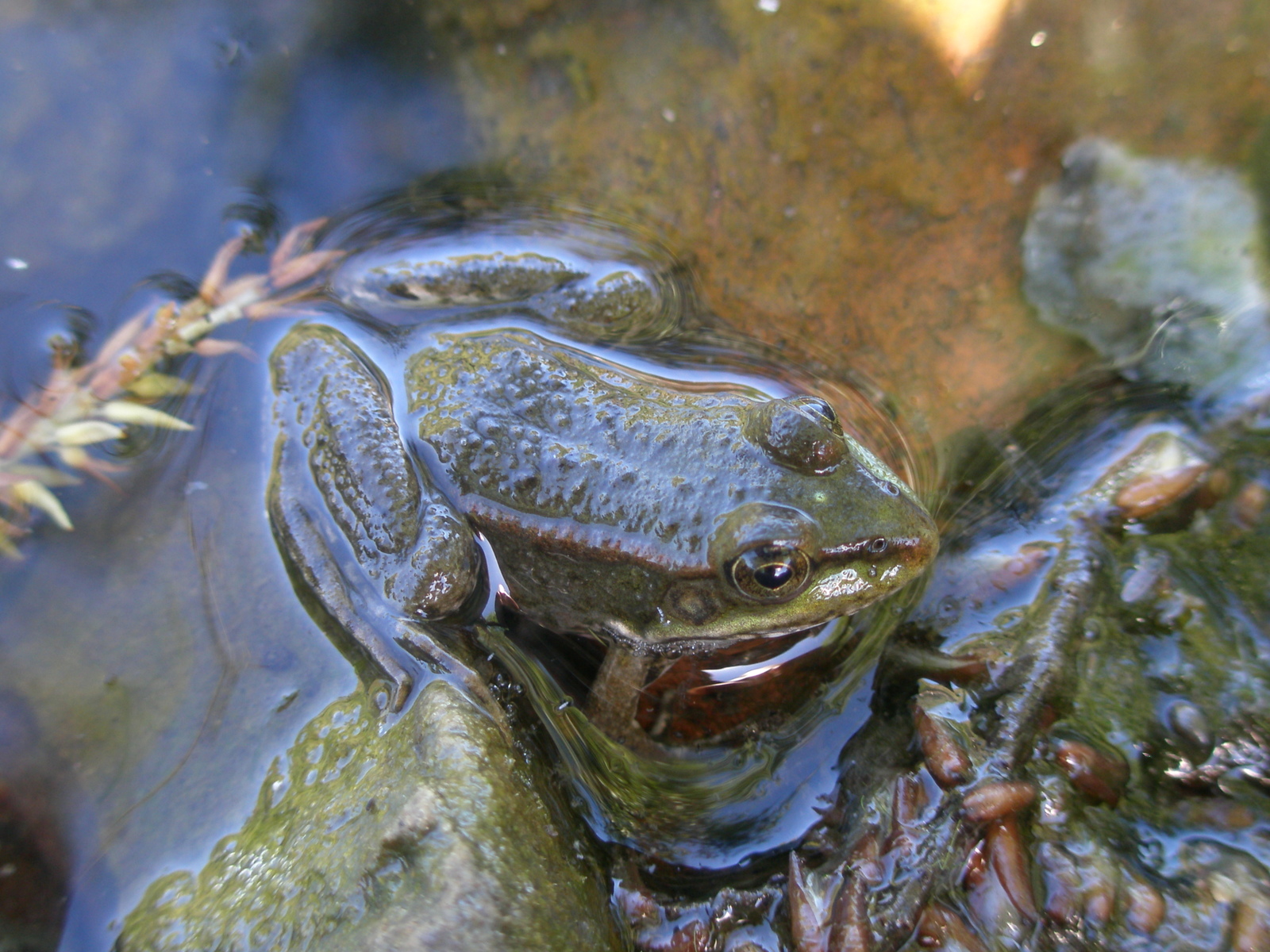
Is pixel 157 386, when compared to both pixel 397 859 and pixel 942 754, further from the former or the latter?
pixel 942 754

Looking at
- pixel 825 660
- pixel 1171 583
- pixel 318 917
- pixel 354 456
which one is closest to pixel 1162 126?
pixel 1171 583

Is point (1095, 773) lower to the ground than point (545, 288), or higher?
lower

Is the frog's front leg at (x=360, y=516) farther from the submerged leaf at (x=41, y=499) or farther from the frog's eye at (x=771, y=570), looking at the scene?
the frog's eye at (x=771, y=570)

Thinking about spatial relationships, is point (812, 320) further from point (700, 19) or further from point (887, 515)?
point (700, 19)

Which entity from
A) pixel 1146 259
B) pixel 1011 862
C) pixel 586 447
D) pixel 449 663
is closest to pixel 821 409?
pixel 586 447

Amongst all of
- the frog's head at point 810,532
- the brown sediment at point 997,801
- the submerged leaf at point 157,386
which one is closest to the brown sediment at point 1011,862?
the brown sediment at point 997,801

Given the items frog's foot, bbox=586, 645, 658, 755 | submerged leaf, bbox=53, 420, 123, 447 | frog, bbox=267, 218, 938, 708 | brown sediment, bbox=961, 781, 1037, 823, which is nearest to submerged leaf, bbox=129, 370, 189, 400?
submerged leaf, bbox=53, 420, 123, 447
